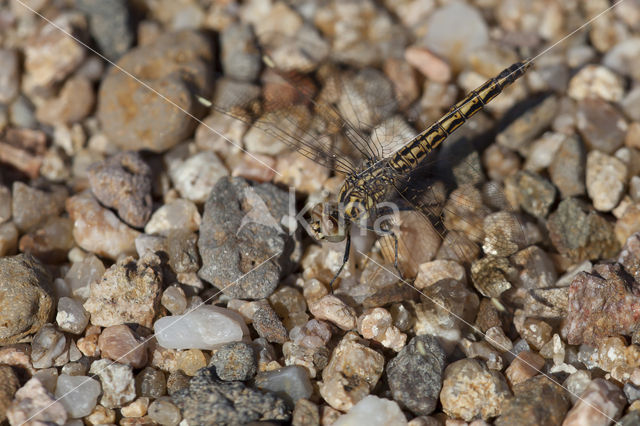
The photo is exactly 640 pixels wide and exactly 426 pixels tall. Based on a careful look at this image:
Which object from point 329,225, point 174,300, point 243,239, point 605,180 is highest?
point 605,180

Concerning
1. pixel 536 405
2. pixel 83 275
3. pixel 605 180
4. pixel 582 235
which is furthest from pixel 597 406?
pixel 83 275

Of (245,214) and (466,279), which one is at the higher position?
(466,279)

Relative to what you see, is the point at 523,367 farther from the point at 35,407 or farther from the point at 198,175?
the point at 35,407

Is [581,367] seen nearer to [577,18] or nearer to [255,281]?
[255,281]

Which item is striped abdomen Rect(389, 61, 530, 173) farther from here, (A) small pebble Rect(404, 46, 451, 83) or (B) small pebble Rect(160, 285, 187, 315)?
(B) small pebble Rect(160, 285, 187, 315)

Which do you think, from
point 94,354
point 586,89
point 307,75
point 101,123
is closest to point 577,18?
point 586,89

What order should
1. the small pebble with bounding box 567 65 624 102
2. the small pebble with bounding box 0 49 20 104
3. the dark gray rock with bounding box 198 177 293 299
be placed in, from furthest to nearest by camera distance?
the small pebble with bounding box 0 49 20 104 → the small pebble with bounding box 567 65 624 102 → the dark gray rock with bounding box 198 177 293 299

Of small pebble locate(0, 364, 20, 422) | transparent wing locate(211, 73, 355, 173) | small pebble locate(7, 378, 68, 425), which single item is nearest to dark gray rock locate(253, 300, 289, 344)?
small pebble locate(7, 378, 68, 425)
